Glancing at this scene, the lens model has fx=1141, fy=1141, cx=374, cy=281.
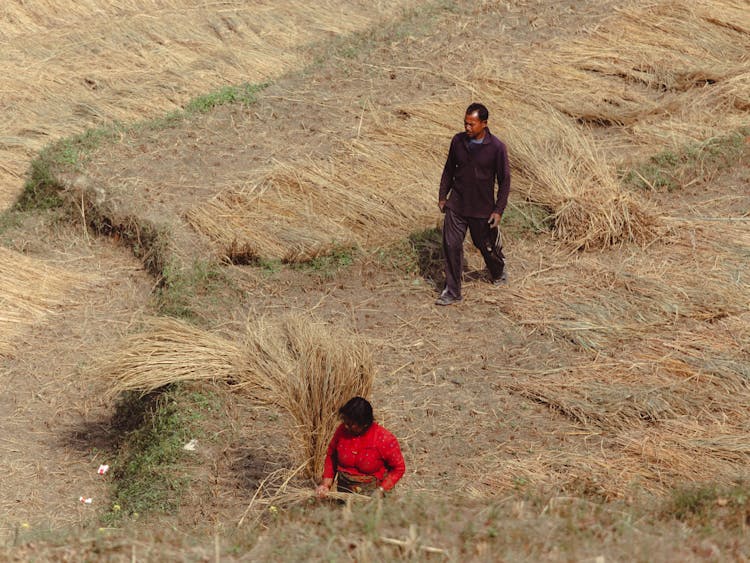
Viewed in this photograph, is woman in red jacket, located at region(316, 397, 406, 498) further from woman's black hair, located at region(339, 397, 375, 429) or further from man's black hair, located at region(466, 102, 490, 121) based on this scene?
man's black hair, located at region(466, 102, 490, 121)

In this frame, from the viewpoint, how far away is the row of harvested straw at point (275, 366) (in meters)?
5.34

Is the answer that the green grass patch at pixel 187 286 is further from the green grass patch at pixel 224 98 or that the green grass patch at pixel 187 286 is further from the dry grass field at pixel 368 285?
the green grass patch at pixel 224 98

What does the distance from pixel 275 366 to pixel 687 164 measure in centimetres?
A: 456

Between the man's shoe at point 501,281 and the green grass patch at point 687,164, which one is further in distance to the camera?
the green grass patch at point 687,164

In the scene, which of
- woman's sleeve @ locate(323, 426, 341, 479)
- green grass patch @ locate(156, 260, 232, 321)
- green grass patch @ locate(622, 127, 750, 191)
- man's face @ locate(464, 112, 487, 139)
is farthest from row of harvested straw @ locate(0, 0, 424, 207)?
woman's sleeve @ locate(323, 426, 341, 479)

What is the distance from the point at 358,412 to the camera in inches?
181

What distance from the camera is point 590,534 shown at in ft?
13.9

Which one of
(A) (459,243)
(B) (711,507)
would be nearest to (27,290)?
(A) (459,243)

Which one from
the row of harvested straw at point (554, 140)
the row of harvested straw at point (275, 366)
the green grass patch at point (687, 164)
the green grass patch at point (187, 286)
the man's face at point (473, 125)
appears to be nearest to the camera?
the row of harvested straw at point (275, 366)

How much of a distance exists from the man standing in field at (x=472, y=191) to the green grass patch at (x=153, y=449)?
1.87m

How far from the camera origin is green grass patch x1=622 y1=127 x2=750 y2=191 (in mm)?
8859

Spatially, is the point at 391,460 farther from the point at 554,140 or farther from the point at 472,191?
the point at 554,140

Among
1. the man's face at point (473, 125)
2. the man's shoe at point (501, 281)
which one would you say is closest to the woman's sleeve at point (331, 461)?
the man's face at point (473, 125)

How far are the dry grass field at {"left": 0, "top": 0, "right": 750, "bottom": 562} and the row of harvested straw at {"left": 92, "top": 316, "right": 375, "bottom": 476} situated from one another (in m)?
0.02
